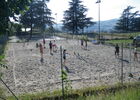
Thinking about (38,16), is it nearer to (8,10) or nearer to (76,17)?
(76,17)

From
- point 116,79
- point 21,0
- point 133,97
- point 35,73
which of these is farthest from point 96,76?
point 21,0

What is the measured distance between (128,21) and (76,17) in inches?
775

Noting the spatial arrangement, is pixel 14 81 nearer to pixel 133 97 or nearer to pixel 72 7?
pixel 133 97

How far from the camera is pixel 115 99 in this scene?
593cm

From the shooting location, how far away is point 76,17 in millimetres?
76938

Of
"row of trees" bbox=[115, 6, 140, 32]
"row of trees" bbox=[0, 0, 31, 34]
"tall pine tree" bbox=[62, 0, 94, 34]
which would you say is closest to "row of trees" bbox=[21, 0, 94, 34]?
"tall pine tree" bbox=[62, 0, 94, 34]

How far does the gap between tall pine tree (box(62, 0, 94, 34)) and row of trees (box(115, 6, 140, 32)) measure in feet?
38.5

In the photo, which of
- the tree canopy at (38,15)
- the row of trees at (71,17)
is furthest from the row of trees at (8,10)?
the row of trees at (71,17)

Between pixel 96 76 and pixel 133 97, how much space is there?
9.24m

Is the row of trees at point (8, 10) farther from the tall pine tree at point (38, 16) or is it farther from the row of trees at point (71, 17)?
the row of trees at point (71, 17)

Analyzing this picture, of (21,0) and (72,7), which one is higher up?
(72,7)

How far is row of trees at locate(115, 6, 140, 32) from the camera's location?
78.2 metres

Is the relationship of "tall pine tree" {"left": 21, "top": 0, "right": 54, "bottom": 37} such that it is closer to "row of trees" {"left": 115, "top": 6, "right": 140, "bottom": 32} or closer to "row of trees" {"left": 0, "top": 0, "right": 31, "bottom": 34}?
"row of trees" {"left": 115, "top": 6, "right": 140, "bottom": 32}

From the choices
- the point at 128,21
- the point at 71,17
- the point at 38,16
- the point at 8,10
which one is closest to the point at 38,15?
the point at 38,16
